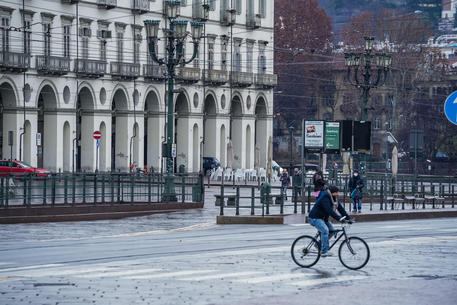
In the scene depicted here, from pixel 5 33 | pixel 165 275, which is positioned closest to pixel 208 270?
pixel 165 275

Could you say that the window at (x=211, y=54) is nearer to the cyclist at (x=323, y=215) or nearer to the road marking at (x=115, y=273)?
the cyclist at (x=323, y=215)

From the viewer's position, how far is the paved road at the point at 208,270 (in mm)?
16922

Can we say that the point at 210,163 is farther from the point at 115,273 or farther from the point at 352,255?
the point at 115,273

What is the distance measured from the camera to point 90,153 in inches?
2995

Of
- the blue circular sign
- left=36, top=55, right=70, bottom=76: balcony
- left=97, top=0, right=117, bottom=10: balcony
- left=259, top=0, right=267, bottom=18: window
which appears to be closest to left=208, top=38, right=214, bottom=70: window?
left=259, top=0, right=267, bottom=18: window

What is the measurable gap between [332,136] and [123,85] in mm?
35267

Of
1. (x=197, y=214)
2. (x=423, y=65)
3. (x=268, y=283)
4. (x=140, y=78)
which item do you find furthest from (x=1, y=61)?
(x=423, y=65)

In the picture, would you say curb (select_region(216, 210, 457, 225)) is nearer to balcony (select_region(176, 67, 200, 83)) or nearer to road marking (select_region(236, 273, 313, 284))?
road marking (select_region(236, 273, 313, 284))

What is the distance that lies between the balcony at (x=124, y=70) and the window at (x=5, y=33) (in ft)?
32.8

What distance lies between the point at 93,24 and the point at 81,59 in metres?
3.09

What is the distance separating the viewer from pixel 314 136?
141 ft

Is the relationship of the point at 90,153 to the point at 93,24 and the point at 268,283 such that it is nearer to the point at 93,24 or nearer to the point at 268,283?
the point at 93,24

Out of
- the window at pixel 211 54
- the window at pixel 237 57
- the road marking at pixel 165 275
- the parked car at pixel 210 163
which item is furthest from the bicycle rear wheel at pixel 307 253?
the window at pixel 237 57

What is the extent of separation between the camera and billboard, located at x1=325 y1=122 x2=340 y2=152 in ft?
146
